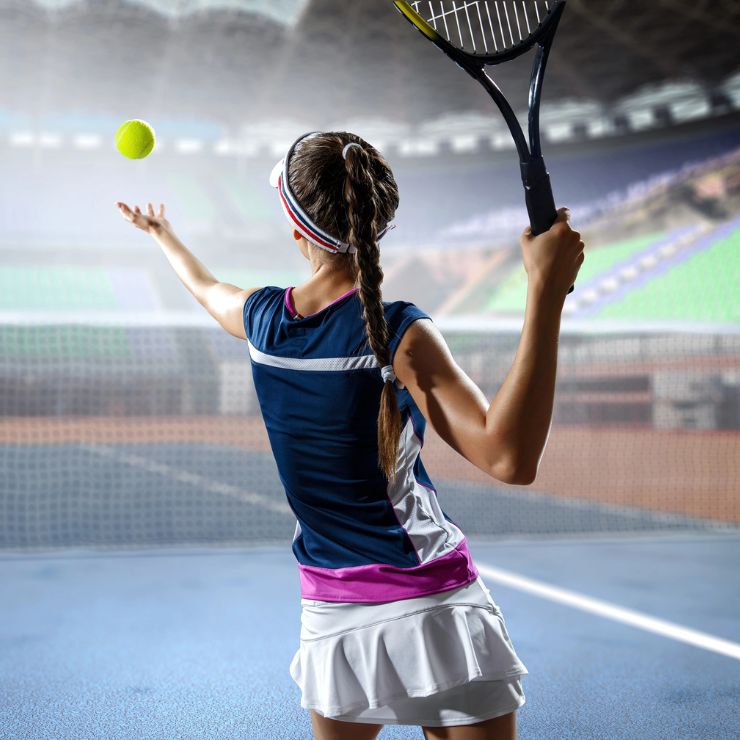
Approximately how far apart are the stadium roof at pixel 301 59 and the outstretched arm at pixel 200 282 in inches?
765

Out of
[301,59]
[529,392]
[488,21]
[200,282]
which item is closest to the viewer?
[529,392]

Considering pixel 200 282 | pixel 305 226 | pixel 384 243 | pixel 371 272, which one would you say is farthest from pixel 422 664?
pixel 384 243

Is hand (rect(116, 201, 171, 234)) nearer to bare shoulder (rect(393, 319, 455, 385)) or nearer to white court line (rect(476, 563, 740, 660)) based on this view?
bare shoulder (rect(393, 319, 455, 385))

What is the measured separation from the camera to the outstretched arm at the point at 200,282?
5.73 ft

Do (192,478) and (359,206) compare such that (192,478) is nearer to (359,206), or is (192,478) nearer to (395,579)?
(395,579)

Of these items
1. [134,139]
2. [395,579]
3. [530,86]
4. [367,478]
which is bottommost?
[395,579]

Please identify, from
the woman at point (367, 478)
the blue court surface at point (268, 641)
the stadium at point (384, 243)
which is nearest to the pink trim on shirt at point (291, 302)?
the woman at point (367, 478)

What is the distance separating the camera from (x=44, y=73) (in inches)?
949

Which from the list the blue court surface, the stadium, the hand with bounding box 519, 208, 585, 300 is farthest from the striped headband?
the stadium

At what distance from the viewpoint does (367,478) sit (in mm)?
1427

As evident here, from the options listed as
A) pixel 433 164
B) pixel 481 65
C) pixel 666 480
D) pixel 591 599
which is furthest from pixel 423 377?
pixel 433 164

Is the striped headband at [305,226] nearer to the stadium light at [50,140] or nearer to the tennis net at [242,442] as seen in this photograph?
the tennis net at [242,442]

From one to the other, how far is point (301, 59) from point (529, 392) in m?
24.2

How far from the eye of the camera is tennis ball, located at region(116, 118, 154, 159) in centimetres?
252
